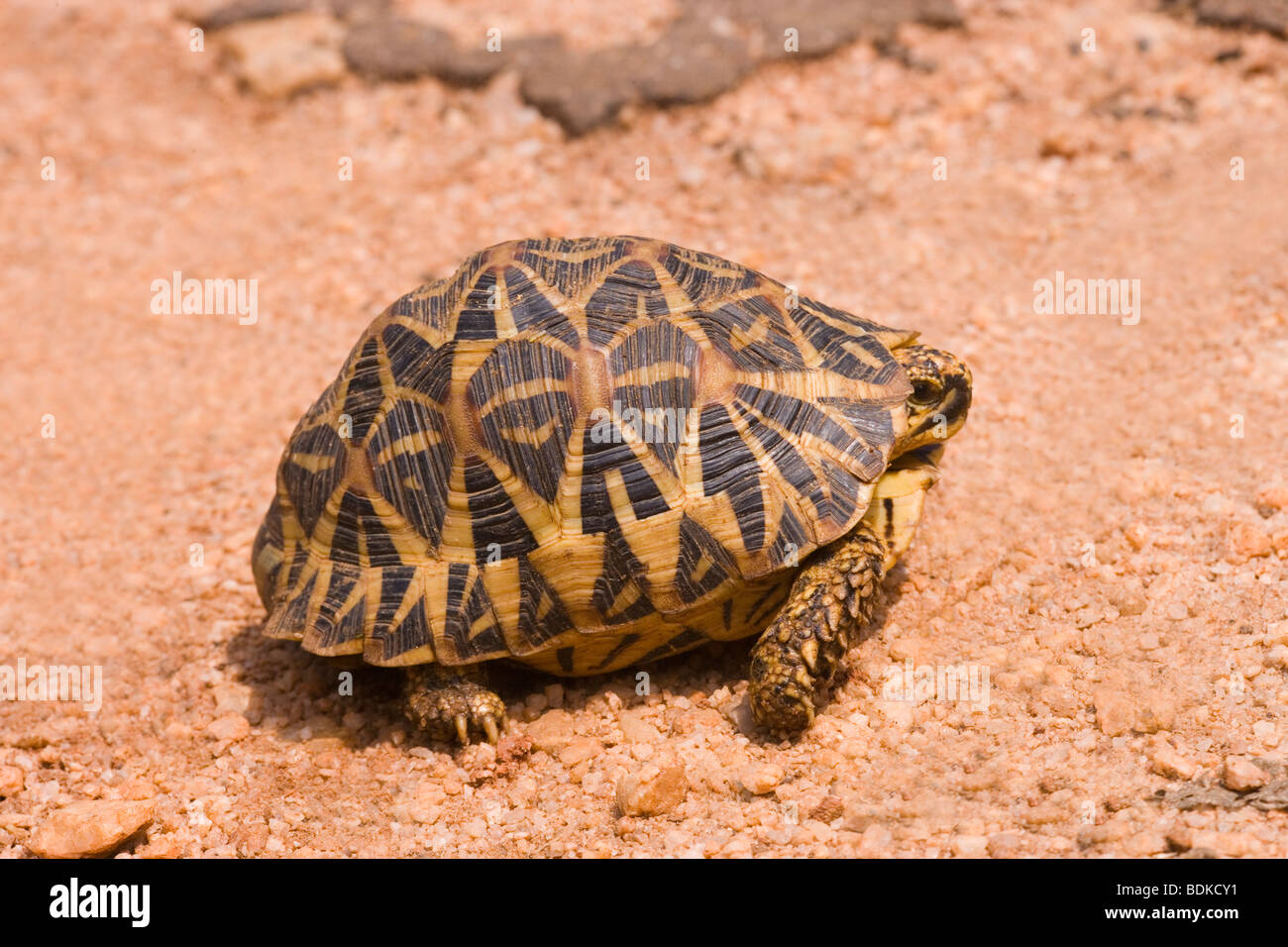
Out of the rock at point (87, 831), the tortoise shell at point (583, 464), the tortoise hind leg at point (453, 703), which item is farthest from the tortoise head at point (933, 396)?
the rock at point (87, 831)

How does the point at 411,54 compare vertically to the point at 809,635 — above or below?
above

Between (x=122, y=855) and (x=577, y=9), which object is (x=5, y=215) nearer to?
(x=577, y=9)

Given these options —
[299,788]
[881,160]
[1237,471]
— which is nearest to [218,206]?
[881,160]

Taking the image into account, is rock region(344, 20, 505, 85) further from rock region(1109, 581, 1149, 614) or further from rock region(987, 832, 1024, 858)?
rock region(987, 832, 1024, 858)

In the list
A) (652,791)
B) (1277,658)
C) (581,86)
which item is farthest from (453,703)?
(581,86)

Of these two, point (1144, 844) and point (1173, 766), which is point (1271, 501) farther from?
point (1144, 844)

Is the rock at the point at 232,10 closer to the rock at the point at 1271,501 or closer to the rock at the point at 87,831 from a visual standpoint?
the rock at the point at 87,831

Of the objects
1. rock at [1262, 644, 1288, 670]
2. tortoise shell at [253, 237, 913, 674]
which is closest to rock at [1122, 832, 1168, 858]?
rock at [1262, 644, 1288, 670]
